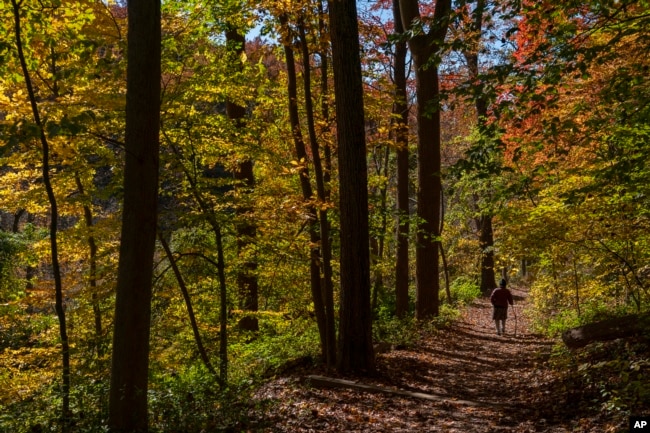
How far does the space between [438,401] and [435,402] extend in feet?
0.18

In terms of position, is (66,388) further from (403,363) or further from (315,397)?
(403,363)

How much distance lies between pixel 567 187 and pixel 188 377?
8.14 meters

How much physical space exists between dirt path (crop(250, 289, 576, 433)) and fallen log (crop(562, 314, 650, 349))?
668 mm

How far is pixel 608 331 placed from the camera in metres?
7.71

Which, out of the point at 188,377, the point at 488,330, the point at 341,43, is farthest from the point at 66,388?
the point at 488,330

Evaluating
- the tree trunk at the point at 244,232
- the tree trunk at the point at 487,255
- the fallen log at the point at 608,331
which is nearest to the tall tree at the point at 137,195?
the tree trunk at the point at 244,232

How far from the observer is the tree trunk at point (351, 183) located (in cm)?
701

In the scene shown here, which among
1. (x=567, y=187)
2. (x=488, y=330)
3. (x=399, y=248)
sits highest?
(x=567, y=187)

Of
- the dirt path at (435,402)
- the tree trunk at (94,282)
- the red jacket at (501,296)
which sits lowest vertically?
the dirt path at (435,402)

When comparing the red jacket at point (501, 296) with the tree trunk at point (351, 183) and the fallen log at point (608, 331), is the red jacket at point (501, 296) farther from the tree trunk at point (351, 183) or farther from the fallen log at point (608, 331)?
the tree trunk at point (351, 183)

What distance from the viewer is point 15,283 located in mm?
14789

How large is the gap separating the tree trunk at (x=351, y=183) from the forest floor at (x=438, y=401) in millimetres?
758

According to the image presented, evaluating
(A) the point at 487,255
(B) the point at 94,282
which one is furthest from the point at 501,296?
(B) the point at 94,282

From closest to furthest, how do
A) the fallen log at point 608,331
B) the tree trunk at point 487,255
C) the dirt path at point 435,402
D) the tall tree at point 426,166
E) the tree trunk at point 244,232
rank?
the dirt path at point 435,402 < the fallen log at point 608,331 < the tree trunk at point 244,232 < the tall tree at point 426,166 < the tree trunk at point 487,255
